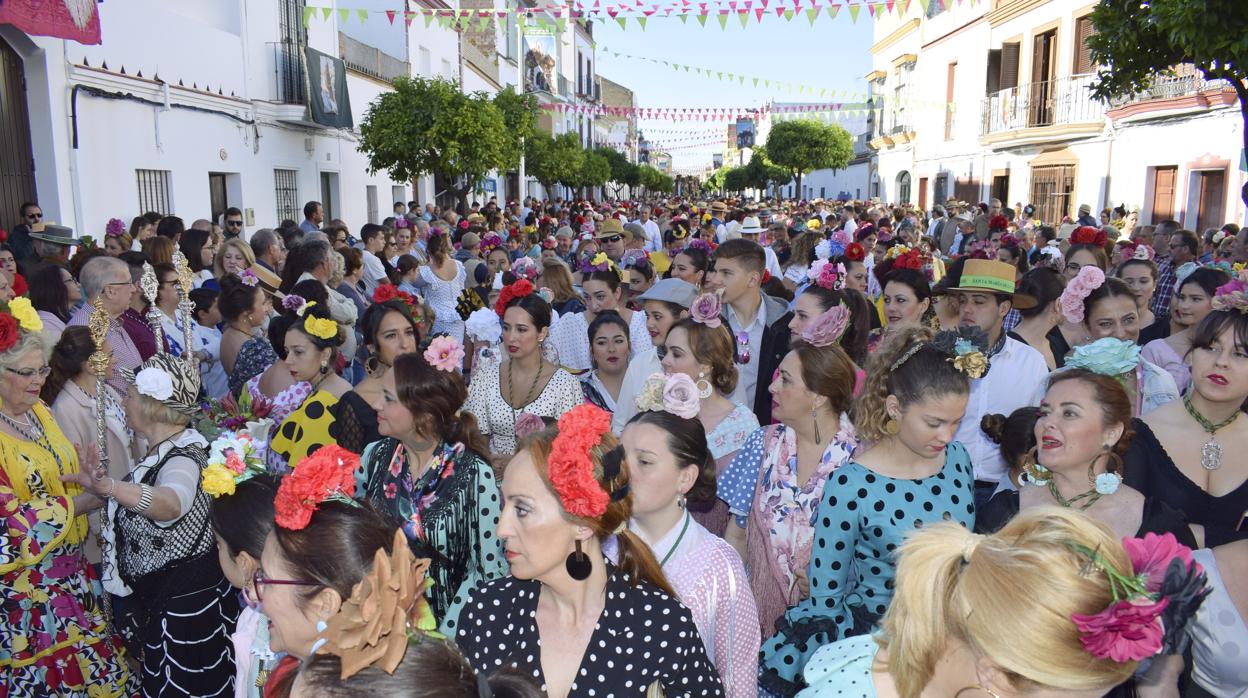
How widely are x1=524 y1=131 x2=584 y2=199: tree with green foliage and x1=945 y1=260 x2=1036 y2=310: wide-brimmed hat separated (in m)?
24.3

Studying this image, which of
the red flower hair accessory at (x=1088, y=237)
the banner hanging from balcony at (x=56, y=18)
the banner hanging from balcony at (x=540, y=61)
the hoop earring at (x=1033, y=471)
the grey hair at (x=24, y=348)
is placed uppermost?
the banner hanging from balcony at (x=540, y=61)

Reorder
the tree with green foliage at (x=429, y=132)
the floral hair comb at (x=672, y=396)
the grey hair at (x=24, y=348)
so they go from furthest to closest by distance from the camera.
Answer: the tree with green foliage at (x=429, y=132), the grey hair at (x=24, y=348), the floral hair comb at (x=672, y=396)

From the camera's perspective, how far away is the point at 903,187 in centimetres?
3331

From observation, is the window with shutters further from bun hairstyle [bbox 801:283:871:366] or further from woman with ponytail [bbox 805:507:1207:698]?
woman with ponytail [bbox 805:507:1207:698]

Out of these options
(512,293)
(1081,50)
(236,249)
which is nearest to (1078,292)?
(512,293)

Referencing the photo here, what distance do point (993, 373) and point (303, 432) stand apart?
3554mm

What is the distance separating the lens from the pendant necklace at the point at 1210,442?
341 centimetres

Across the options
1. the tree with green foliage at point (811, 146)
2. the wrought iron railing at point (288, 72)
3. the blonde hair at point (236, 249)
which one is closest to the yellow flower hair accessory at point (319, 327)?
the blonde hair at point (236, 249)

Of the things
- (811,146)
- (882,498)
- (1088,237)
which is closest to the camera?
(882,498)

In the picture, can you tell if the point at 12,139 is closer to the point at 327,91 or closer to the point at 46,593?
the point at 46,593

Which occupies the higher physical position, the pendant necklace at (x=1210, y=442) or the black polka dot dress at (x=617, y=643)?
the pendant necklace at (x=1210, y=442)

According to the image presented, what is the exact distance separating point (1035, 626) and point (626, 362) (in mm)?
3940

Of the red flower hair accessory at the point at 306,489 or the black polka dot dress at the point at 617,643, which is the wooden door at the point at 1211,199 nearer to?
the black polka dot dress at the point at 617,643

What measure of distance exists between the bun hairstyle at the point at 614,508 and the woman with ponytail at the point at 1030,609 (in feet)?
2.36
